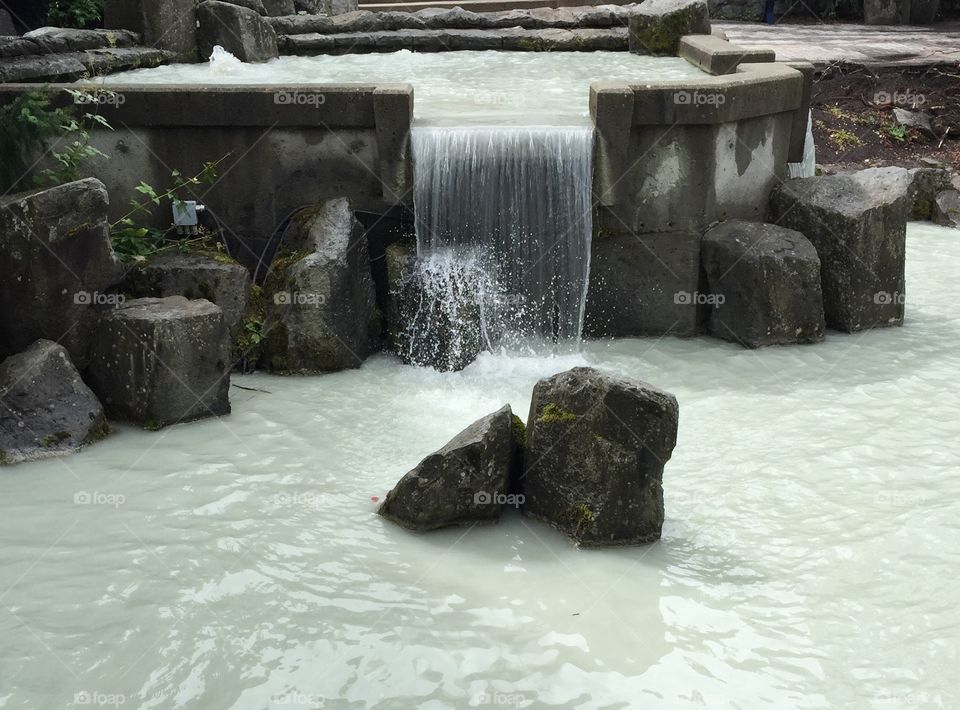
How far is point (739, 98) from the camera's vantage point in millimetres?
8977

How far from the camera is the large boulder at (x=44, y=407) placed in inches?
261

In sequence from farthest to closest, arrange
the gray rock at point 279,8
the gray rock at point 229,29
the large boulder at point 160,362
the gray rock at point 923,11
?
the gray rock at point 923,11 < the gray rock at point 279,8 < the gray rock at point 229,29 < the large boulder at point 160,362

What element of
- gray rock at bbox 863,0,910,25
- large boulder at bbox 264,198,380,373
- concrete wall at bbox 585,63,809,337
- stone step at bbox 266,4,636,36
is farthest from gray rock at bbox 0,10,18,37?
gray rock at bbox 863,0,910,25

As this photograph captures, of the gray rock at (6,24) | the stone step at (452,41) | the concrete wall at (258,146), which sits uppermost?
the gray rock at (6,24)

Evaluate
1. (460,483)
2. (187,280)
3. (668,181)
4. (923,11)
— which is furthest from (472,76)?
(923,11)

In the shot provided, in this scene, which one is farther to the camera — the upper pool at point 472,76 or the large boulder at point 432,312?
the upper pool at point 472,76

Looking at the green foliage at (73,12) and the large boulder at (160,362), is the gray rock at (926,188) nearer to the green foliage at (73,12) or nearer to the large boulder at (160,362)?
the large boulder at (160,362)

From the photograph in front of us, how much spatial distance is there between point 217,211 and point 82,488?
337 cm

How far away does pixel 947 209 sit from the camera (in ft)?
43.5

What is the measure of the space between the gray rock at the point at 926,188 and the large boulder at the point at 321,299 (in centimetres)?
823

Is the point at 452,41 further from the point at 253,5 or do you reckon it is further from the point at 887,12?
the point at 887,12

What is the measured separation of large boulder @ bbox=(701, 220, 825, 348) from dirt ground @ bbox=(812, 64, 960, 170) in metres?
6.75

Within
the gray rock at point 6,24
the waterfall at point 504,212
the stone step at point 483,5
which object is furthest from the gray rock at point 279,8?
the waterfall at point 504,212

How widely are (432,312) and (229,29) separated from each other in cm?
625
